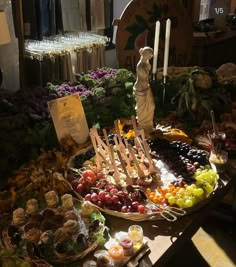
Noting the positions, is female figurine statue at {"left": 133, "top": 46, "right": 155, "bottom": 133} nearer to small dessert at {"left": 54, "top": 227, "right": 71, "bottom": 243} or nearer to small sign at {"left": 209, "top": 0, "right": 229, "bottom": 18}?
small dessert at {"left": 54, "top": 227, "right": 71, "bottom": 243}

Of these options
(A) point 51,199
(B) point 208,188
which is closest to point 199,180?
(B) point 208,188

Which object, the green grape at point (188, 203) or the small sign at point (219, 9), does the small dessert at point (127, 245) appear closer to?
the green grape at point (188, 203)

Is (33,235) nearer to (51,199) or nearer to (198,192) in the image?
(51,199)

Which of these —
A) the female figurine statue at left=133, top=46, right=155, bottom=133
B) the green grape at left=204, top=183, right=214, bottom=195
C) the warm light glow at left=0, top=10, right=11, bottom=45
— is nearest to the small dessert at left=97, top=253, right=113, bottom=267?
the green grape at left=204, top=183, right=214, bottom=195

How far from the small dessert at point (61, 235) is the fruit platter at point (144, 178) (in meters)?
0.16

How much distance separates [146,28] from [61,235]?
156 cm

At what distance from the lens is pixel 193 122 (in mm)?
1695

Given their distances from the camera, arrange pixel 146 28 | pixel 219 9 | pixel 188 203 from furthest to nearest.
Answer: pixel 219 9 → pixel 146 28 → pixel 188 203

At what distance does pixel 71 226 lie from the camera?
38.8 inches

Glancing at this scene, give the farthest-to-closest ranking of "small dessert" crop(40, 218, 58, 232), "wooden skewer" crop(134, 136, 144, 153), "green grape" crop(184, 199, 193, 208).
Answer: "wooden skewer" crop(134, 136, 144, 153) < "green grape" crop(184, 199, 193, 208) < "small dessert" crop(40, 218, 58, 232)

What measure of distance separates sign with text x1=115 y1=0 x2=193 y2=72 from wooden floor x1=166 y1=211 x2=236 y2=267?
1.07 m

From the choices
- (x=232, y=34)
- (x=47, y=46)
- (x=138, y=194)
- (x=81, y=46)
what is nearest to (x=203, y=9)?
(x=232, y=34)

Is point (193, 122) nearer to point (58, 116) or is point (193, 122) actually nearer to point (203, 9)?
point (58, 116)

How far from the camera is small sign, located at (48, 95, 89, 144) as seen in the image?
4.63ft
